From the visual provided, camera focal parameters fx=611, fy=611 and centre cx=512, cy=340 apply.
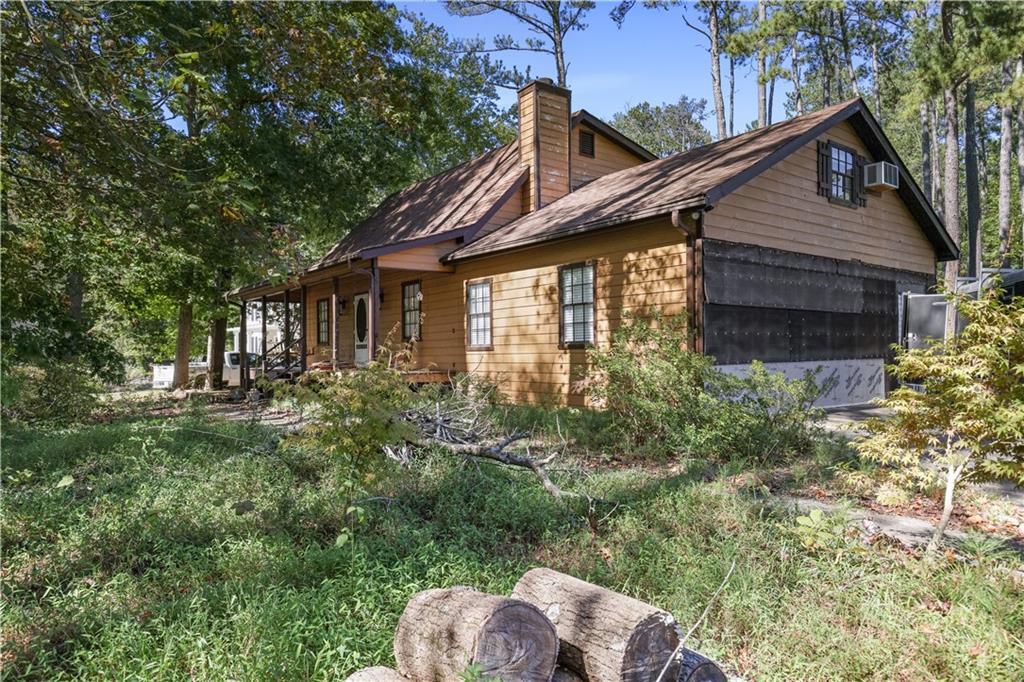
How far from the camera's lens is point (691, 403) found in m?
8.01

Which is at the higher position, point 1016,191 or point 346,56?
point 1016,191

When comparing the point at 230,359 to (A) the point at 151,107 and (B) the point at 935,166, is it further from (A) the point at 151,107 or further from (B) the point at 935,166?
(B) the point at 935,166

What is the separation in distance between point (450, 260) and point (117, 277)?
11.0 metres

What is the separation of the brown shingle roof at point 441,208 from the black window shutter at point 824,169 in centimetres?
632

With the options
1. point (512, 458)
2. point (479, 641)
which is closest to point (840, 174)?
point (512, 458)

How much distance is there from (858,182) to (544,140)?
687 cm

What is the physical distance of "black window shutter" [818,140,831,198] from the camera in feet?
38.6

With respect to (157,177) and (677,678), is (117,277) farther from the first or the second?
(677,678)

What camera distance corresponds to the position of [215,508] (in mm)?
5129

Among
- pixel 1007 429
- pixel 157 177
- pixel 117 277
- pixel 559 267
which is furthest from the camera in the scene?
pixel 117 277

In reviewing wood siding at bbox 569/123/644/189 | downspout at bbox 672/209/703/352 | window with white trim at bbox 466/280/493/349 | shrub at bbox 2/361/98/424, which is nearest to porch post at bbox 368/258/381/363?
window with white trim at bbox 466/280/493/349

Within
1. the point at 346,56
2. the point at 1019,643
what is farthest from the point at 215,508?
→ the point at 346,56

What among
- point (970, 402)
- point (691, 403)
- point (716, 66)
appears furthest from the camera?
point (716, 66)

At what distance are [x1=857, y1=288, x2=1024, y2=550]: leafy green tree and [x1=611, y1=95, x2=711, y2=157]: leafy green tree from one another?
137ft
